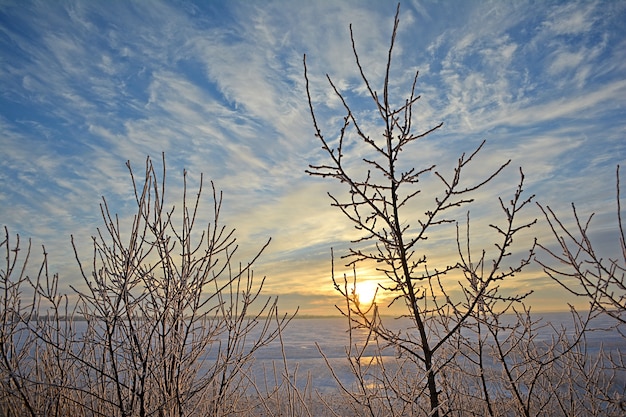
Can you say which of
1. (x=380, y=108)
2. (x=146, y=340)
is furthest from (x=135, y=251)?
(x=380, y=108)

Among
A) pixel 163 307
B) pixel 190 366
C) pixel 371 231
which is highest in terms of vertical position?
pixel 371 231

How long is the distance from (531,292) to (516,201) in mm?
523

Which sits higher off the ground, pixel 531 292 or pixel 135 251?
pixel 135 251

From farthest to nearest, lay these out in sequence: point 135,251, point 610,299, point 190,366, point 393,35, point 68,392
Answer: point 68,392
point 190,366
point 135,251
point 610,299
point 393,35

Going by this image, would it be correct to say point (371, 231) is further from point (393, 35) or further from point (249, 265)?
point (249, 265)

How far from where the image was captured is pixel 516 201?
236cm

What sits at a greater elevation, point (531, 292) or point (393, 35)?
point (393, 35)

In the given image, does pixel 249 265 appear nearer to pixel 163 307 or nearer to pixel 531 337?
pixel 163 307

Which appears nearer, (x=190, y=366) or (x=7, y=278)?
(x=190, y=366)

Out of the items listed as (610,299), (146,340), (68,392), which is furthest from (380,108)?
(68,392)

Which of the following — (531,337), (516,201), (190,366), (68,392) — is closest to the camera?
(516,201)

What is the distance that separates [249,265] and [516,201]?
1970 millimetres

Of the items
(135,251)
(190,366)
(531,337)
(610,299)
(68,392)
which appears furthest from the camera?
(68,392)

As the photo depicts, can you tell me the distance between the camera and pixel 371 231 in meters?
2.37
